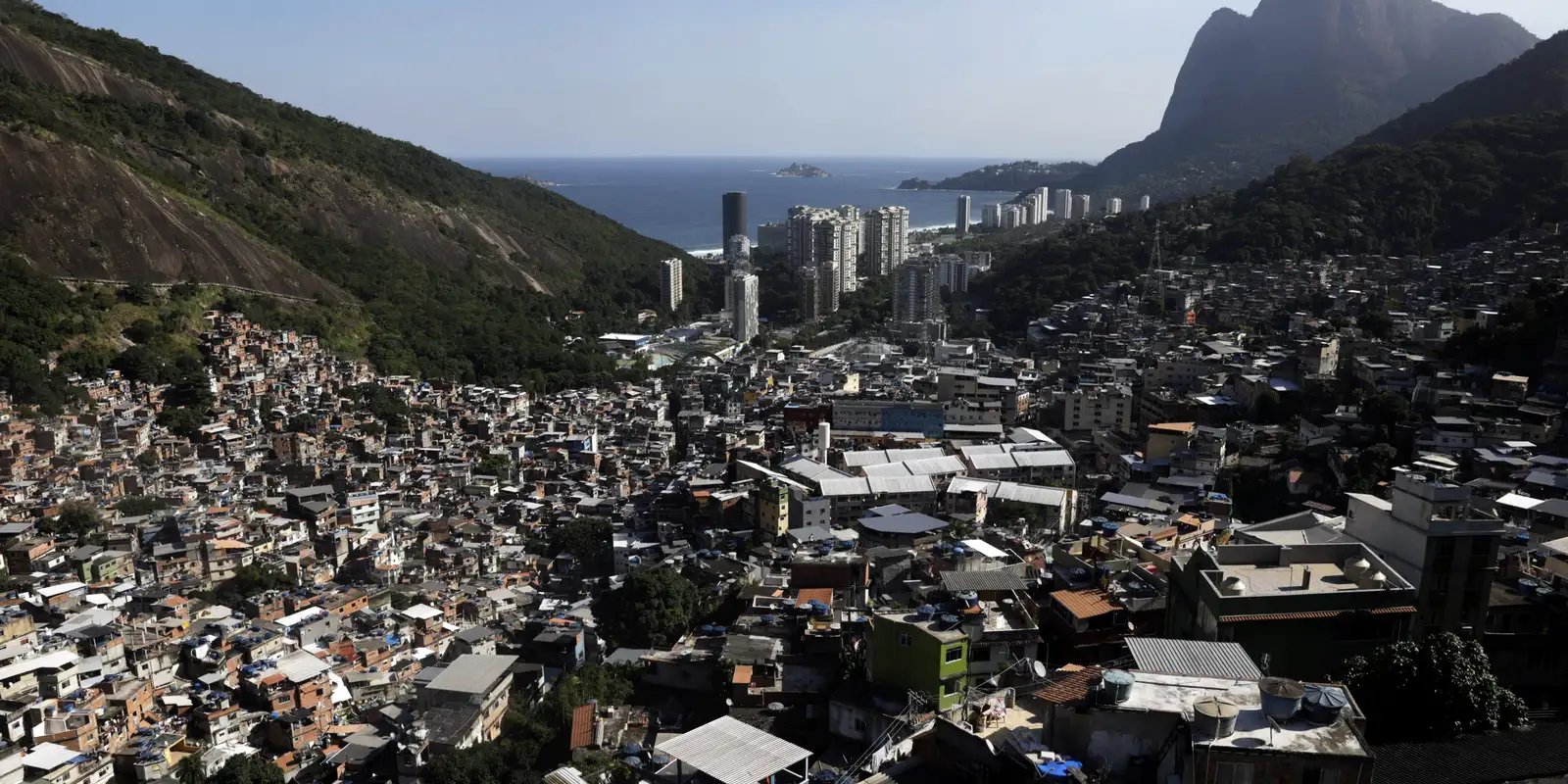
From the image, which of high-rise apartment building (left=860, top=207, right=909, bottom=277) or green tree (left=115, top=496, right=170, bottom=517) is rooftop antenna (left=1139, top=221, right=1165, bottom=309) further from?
green tree (left=115, top=496, right=170, bottom=517)

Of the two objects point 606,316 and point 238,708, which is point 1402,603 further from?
point 606,316

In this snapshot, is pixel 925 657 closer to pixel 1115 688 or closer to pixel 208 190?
pixel 1115 688

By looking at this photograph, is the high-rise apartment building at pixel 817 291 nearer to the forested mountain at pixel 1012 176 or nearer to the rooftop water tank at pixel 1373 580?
the rooftop water tank at pixel 1373 580

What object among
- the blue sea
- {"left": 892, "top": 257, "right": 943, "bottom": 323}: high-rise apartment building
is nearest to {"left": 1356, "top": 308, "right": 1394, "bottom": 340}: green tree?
{"left": 892, "top": 257, "right": 943, "bottom": 323}: high-rise apartment building

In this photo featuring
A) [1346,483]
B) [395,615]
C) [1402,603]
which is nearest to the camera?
[1402,603]

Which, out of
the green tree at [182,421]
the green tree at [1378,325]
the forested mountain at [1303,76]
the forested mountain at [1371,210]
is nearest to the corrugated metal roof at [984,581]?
the green tree at [182,421]

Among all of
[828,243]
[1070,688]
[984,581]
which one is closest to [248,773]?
[984,581]

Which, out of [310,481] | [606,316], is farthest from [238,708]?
[606,316]
